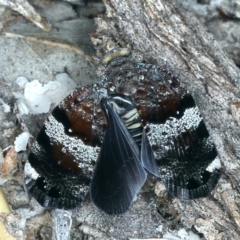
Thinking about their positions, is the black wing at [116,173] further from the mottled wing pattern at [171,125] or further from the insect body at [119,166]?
the mottled wing pattern at [171,125]

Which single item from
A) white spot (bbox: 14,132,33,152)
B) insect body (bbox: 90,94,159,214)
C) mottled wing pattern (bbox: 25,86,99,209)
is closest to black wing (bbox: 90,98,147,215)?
insect body (bbox: 90,94,159,214)

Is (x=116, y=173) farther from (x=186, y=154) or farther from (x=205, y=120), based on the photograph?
(x=205, y=120)

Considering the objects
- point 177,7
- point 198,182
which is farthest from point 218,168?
point 177,7

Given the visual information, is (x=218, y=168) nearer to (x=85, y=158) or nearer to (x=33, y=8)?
(x=85, y=158)

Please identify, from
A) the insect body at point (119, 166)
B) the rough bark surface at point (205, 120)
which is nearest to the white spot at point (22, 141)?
the rough bark surface at point (205, 120)

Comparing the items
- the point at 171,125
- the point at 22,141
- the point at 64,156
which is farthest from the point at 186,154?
the point at 22,141
